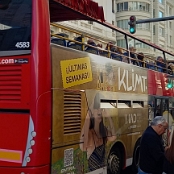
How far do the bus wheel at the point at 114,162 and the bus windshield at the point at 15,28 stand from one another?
3964 mm

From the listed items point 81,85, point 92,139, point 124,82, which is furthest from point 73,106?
point 124,82

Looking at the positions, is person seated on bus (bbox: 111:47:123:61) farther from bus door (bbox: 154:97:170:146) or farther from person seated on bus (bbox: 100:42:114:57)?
bus door (bbox: 154:97:170:146)

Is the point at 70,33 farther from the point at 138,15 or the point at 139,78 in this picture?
the point at 138,15

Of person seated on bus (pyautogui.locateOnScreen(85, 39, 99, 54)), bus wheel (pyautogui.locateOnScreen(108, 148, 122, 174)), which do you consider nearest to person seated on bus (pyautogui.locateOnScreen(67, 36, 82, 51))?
person seated on bus (pyautogui.locateOnScreen(85, 39, 99, 54))

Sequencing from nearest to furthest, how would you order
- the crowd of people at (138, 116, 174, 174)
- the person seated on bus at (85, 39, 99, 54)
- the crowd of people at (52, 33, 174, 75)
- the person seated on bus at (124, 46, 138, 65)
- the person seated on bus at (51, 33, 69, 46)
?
1. the crowd of people at (138, 116, 174, 174)
2. the person seated on bus at (51, 33, 69, 46)
3. the crowd of people at (52, 33, 174, 75)
4. the person seated on bus at (85, 39, 99, 54)
5. the person seated on bus at (124, 46, 138, 65)

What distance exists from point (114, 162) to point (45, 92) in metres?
3.70

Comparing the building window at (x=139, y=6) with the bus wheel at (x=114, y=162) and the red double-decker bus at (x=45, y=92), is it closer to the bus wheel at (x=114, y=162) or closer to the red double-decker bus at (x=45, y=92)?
the bus wheel at (x=114, y=162)

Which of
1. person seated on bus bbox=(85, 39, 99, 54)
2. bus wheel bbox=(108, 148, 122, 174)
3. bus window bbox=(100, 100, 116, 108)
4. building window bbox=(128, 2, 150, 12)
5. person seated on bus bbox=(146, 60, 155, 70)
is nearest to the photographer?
person seated on bus bbox=(85, 39, 99, 54)

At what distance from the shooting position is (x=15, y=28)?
5965 millimetres

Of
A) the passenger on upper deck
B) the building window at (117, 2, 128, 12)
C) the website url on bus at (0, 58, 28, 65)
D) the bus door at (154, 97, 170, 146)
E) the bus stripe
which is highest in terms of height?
the building window at (117, 2, 128, 12)

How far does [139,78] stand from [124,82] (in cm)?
121

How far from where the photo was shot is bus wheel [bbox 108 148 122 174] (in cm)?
859

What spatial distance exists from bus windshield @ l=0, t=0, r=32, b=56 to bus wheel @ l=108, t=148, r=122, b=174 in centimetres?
396

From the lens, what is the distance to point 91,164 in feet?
24.5
